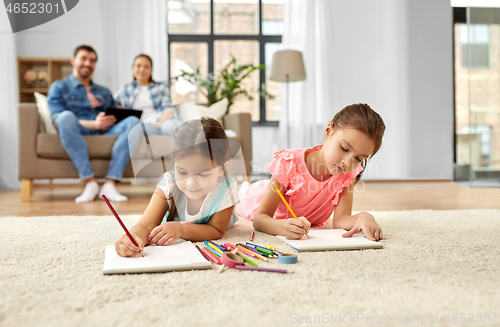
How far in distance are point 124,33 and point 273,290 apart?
A: 349cm

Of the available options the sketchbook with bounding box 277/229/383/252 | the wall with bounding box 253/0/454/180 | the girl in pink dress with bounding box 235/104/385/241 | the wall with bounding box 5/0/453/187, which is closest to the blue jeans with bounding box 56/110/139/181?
the girl in pink dress with bounding box 235/104/385/241

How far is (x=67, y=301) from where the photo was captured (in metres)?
0.60

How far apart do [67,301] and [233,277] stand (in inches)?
10.6

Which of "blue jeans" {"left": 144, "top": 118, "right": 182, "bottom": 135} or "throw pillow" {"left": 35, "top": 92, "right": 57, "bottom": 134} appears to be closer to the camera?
"blue jeans" {"left": 144, "top": 118, "right": 182, "bottom": 135}

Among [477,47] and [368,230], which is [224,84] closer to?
[477,47]

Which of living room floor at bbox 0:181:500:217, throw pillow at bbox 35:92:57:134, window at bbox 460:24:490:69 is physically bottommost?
living room floor at bbox 0:181:500:217

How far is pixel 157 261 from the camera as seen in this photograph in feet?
2.56

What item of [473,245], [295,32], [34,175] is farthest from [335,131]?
[295,32]

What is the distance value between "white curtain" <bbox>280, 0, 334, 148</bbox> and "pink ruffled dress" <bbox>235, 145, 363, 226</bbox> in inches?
96.4

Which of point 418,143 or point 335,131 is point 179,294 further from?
point 418,143

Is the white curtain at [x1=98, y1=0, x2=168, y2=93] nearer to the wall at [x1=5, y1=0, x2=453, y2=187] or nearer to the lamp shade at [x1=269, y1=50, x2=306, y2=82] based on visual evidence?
the wall at [x1=5, y1=0, x2=453, y2=187]

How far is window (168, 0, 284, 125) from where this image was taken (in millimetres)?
3820

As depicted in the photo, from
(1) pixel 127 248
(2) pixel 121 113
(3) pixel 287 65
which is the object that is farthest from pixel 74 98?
(1) pixel 127 248

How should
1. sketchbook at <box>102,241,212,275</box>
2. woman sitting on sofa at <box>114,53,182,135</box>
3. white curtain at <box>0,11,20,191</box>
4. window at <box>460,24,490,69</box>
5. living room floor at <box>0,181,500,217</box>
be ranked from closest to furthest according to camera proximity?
sketchbook at <box>102,241,212,275</box> → living room floor at <box>0,181,500,217</box> → woman sitting on sofa at <box>114,53,182,135</box> → window at <box>460,24,490,69</box> → white curtain at <box>0,11,20,191</box>
